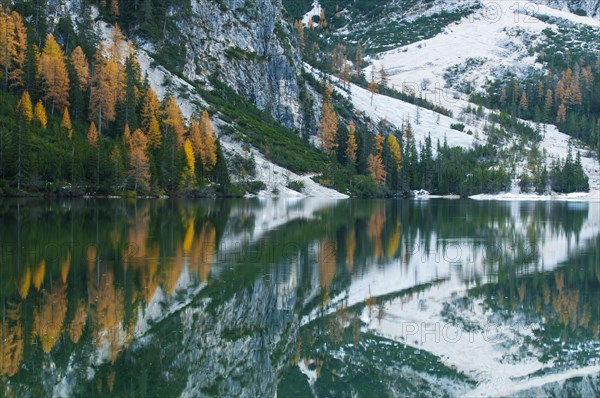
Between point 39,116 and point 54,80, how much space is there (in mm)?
9878

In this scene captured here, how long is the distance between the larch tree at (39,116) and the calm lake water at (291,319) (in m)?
52.7

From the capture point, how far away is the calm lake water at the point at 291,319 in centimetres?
1309

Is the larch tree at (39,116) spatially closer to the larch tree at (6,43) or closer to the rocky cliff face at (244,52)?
the larch tree at (6,43)

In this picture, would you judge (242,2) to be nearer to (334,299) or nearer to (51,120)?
(51,120)

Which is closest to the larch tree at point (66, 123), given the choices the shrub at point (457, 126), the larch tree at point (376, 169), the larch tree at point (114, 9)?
the larch tree at point (114, 9)

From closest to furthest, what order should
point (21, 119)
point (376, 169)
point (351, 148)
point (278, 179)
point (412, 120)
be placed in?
point (21, 119) → point (278, 179) → point (376, 169) → point (351, 148) → point (412, 120)

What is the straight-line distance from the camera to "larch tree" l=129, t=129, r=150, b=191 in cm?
8494

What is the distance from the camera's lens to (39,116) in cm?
8100

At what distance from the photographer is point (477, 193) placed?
14712 centimetres

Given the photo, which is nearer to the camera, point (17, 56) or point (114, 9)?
point (17, 56)

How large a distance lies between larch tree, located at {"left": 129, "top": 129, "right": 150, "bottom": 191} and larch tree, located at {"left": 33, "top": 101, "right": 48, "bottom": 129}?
11615 millimetres

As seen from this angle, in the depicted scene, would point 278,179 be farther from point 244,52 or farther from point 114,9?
point 114,9

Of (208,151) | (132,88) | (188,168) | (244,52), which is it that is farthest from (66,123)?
(244,52)

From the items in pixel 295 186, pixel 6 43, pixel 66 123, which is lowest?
pixel 295 186
